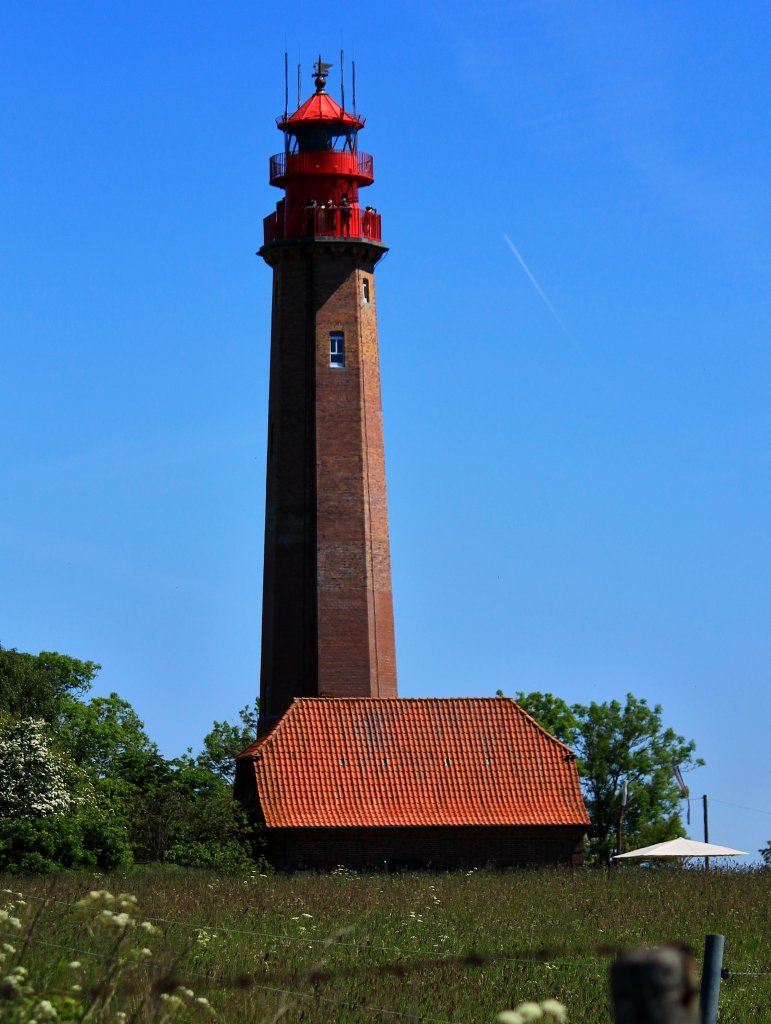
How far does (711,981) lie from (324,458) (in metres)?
36.8

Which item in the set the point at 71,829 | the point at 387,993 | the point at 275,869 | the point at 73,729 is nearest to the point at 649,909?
the point at 387,993

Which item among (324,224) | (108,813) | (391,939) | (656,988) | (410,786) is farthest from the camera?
(324,224)

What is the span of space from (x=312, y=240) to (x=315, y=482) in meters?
6.52

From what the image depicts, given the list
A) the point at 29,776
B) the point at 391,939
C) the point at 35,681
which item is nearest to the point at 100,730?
the point at 35,681

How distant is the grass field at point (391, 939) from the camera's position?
35.0 ft

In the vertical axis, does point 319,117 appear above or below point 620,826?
above

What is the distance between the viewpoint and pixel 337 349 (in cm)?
4747

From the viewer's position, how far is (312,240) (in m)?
47.8

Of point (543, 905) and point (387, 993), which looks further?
point (543, 905)

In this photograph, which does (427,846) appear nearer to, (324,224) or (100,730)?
(324,224)

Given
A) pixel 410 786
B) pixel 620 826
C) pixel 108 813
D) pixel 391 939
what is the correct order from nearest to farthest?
pixel 391 939 → pixel 108 813 → pixel 410 786 → pixel 620 826

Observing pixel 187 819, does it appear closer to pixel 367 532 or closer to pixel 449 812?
pixel 449 812

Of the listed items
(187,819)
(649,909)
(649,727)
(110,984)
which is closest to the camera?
(110,984)

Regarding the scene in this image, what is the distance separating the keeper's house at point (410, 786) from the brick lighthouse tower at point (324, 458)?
289cm
